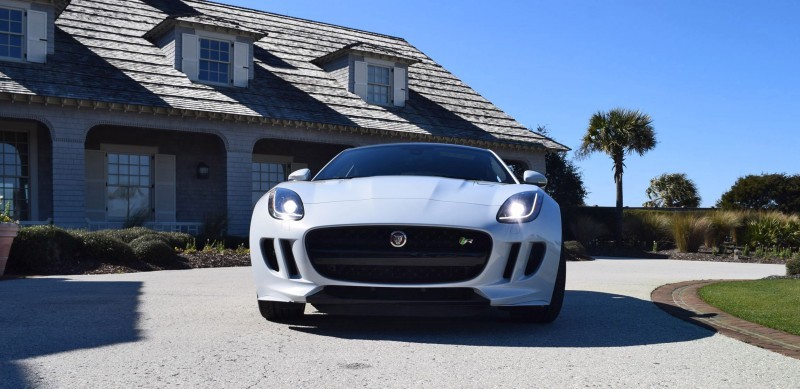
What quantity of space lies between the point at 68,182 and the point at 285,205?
39.8 ft

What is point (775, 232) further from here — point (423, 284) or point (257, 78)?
point (423, 284)

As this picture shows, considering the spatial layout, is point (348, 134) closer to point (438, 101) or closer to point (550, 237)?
point (438, 101)

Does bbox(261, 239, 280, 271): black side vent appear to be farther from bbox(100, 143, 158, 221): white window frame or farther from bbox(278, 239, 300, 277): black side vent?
bbox(100, 143, 158, 221): white window frame

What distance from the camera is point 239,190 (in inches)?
709

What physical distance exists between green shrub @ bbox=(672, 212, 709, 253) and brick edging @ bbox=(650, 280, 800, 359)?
13.9 m

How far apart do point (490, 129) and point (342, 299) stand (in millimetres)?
17714

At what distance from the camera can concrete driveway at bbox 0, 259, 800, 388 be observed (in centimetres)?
360

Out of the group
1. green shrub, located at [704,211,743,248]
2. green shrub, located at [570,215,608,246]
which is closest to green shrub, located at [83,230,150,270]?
green shrub, located at [570,215,608,246]

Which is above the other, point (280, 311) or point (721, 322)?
point (280, 311)

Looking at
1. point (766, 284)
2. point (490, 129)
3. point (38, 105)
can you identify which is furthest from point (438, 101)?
point (766, 284)

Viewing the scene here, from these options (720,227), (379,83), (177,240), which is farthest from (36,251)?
(720,227)

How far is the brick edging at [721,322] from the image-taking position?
475cm

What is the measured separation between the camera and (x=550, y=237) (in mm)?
5012

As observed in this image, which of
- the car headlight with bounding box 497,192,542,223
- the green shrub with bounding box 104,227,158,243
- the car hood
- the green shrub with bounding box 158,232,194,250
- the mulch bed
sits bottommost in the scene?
the mulch bed
